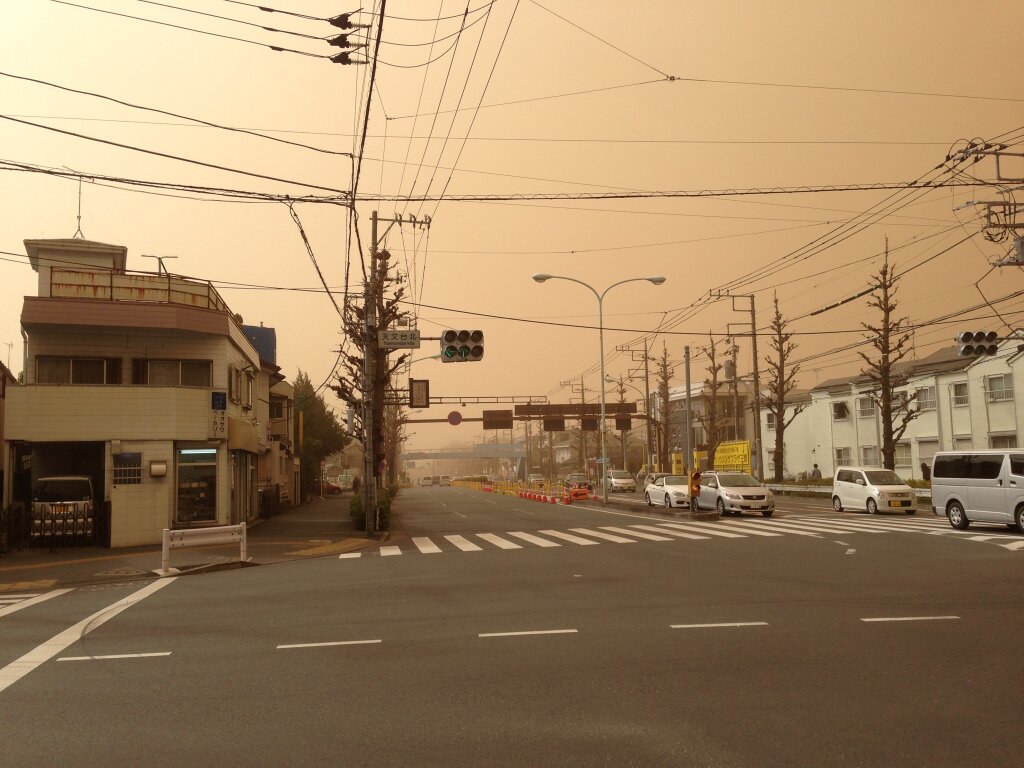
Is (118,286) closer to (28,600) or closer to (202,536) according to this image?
(202,536)

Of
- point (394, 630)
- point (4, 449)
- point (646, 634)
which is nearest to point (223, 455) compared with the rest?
point (4, 449)

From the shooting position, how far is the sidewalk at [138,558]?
58.0 feet

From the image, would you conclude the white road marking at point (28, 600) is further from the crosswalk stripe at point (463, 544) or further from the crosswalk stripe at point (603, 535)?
the crosswalk stripe at point (603, 535)

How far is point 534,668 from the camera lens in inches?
312

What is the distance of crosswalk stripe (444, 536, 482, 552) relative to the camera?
70.1ft

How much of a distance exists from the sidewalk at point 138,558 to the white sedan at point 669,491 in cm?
1398

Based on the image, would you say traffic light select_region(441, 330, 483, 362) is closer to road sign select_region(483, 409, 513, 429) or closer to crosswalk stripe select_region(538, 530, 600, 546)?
crosswalk stripe select_region(538, 530, 600, 546)

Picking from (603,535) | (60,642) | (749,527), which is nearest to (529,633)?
(60,642)

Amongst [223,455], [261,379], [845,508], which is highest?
[261,379]

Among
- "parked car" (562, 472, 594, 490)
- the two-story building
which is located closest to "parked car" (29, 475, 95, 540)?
the two-story building

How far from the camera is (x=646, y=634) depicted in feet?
30.7

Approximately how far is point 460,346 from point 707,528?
9237mm

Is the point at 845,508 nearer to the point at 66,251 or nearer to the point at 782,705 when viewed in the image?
the point at 782,705

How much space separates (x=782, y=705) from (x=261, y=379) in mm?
38062
